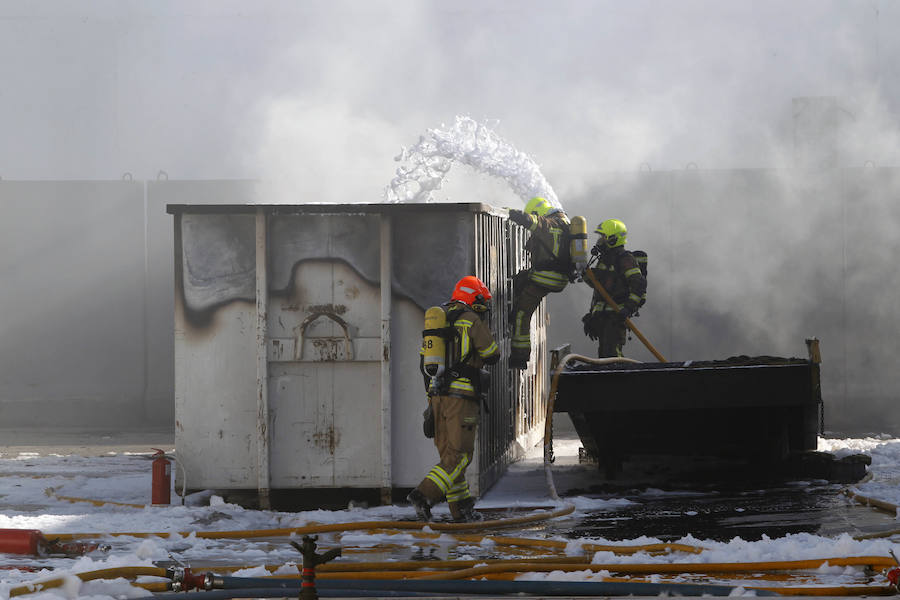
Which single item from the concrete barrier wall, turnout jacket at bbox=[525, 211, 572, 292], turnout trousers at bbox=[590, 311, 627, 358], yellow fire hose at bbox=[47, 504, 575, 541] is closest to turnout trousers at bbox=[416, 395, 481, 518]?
yellow fire hose at bbox=[47, 504, 575, 541]

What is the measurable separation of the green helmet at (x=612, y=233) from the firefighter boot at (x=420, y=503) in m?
4.37

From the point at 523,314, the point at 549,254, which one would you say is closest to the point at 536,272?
the point at 549,254

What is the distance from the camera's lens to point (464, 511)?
873 centimetres

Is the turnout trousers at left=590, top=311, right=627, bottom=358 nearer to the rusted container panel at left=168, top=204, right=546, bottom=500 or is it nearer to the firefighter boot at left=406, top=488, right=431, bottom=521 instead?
the rusted container panel at left=168, top=204, right=546, bottom=500

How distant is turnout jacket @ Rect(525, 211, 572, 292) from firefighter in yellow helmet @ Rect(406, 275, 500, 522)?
245 centimetres

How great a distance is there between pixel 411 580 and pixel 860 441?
8305 millimetres

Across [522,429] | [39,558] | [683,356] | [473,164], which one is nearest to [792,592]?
[39,558]

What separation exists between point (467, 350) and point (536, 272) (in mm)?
2673

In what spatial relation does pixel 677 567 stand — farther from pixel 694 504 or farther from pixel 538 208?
pixel 538 208

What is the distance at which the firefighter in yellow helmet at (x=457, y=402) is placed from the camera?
8672 mm

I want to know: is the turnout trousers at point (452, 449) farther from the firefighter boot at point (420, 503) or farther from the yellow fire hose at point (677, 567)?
the yellow fire hose at point (677, 567)

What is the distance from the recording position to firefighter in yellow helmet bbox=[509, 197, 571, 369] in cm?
1123

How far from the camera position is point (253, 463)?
9.45m

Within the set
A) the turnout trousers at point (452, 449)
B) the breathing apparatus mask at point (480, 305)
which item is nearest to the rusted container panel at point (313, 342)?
the breathing apparatus mask at point (480, 305)
